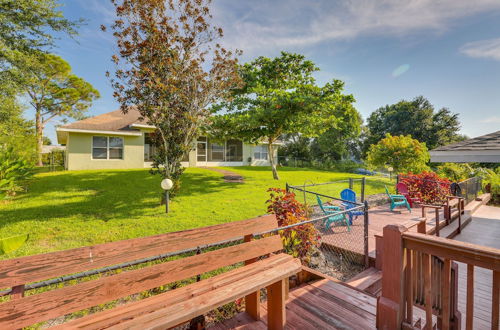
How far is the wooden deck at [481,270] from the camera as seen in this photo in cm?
324

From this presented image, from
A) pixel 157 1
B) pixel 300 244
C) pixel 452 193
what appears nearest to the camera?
pixel 300 244

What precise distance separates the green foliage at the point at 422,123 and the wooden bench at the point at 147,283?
38787mm

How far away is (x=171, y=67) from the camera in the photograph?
7.10 meters

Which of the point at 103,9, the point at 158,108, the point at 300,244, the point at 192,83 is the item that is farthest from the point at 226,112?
the point at 300,244

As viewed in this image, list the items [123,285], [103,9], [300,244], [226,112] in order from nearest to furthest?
[123,285], [300,244], [103,9], [226,112]

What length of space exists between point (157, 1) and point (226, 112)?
22.2ft

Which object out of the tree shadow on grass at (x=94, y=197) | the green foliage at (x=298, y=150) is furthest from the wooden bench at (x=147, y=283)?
the green foliage at (x=298, y=150)

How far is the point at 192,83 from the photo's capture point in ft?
25.5

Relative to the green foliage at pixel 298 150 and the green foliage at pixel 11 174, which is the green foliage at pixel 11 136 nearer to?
the green foliage at pixel 11 174

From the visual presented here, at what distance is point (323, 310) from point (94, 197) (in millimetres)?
9289

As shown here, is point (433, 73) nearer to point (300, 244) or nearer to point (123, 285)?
point (300, 244)

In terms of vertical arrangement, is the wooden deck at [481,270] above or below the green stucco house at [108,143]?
below

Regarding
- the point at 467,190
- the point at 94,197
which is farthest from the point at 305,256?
the point at 467,190

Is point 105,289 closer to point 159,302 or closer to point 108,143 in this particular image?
point 159,302
